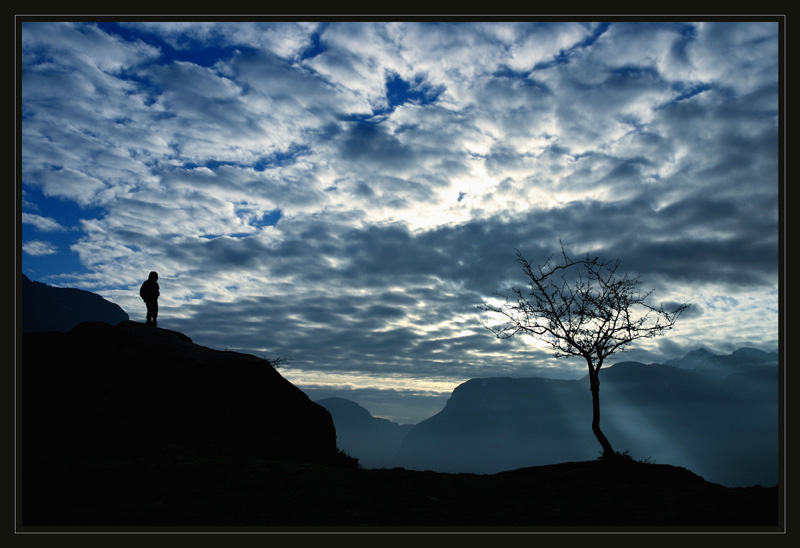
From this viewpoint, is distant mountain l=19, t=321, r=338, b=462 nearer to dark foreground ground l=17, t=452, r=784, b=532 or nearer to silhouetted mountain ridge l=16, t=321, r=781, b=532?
silhouetted mountain ridge l=16, t=321, r=781, b=532

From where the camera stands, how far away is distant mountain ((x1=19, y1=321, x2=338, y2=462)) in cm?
2005

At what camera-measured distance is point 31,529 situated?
35.5 ft

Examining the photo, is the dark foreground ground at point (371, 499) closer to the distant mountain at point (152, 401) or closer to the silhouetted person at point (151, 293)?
the distant mountain at point (152, 401)

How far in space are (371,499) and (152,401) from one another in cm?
1459

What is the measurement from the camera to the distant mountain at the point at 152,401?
65.8 ft

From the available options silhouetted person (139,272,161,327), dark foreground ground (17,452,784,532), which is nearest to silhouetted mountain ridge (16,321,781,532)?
dark foreground ground (17,452,784,532)

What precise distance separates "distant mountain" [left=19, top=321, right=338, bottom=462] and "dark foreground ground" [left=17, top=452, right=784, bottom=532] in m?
2.99

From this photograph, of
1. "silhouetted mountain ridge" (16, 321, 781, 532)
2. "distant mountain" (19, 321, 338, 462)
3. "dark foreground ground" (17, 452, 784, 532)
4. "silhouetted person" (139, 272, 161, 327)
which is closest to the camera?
"dark foreground ground" (17, 452, 784, 532)

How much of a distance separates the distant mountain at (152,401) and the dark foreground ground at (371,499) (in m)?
2.99

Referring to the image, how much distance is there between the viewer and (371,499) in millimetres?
12555

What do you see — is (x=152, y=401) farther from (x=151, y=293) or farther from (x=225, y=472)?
(x=225, y=472)

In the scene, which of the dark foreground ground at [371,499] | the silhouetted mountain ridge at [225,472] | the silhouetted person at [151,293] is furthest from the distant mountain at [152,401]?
the dark foreground ground at [371,499]

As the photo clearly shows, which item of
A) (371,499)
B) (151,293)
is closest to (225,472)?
(371,499)

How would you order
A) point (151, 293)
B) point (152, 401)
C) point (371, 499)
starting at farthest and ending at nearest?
point (151, 293) → point (152, 401) → point (371, 499)
